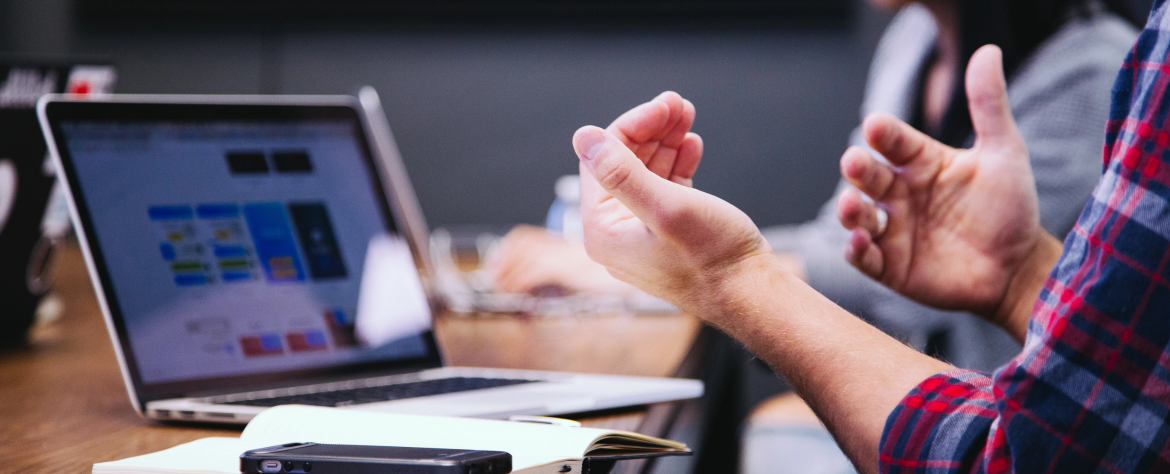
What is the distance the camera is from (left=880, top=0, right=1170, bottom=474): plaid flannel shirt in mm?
445

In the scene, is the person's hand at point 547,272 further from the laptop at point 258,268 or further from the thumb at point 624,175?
the thumb at point 624,175

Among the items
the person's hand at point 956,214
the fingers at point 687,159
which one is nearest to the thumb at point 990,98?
the person's hand at point 956,214

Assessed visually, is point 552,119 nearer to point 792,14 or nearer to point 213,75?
point 792,14

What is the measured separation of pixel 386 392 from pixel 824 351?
0.37 metres

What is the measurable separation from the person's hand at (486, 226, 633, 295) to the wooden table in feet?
0.30

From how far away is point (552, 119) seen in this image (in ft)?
8.38

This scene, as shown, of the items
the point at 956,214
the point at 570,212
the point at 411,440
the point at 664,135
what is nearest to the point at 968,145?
the point at 956,214

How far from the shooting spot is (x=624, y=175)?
1.77ft

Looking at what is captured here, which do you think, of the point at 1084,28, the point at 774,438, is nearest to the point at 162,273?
the point at 774,438

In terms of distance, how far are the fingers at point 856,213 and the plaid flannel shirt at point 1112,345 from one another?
35cm

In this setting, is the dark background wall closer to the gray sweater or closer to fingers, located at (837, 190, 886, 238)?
the gray sweater

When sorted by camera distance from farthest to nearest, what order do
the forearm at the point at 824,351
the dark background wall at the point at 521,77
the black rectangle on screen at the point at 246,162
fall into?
the dark background wall at the point at 521,77 < the black rectangle on screen at the point at 246,162 < the forearm at the point at 824,351

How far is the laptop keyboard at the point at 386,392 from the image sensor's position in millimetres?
688

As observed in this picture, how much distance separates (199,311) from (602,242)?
1.16 ft
